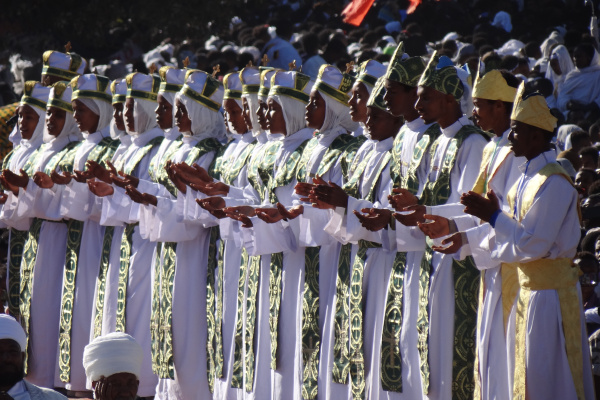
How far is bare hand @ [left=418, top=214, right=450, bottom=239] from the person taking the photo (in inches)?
264

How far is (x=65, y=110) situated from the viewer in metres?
11.5

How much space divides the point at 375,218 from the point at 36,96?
5.50m

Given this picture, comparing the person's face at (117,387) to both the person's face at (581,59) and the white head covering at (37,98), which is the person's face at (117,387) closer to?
the white head covering at (37,98)

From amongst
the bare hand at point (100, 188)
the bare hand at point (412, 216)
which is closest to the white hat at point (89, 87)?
the bare hand at point (100, 188)

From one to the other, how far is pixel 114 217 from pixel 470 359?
167 inches

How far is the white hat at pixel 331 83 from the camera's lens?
8.54 metres

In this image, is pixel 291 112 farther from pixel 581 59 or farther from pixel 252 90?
pixel 581 59

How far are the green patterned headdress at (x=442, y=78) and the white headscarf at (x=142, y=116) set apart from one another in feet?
12.8

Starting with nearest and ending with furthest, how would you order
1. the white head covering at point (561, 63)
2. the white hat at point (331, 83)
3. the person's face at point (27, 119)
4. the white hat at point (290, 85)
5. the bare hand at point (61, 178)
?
the white hat at point (331, 83)
the white hat at point (290, 85)
the bare hand at point (61, 178)
the person's face at point (27, 119)
the white head covering at point (561, 63)

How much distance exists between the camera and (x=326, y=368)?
27.1ft

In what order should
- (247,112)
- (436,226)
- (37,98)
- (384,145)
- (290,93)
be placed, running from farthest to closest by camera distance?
(37,98) < (247,112) < (290,93) < (384,145) < (436,226)

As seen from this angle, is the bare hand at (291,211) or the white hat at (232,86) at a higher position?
the white hat at (232,86)

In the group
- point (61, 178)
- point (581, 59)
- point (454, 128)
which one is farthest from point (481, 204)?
point (581, 59)

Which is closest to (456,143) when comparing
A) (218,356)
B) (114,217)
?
(218,356)
